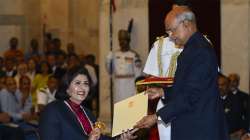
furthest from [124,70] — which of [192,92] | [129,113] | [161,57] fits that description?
[192,92]

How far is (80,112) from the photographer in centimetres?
767

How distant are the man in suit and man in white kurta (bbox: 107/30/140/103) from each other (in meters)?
Answer: 6.78

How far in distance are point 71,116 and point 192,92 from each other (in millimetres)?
981

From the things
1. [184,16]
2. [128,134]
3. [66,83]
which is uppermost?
[184,16]

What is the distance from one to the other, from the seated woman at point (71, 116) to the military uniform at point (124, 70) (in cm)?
665

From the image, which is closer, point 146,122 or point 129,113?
point 146,122

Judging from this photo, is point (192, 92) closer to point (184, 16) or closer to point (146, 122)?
point (146, 122)

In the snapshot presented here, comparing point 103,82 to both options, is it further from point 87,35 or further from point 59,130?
point 59,130

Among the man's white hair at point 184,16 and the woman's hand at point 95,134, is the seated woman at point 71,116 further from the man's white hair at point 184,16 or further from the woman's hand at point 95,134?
the man's white hair at point 184,16

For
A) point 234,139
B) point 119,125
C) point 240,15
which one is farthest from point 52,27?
point 119,125

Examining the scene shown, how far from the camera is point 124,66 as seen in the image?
47.4 ft

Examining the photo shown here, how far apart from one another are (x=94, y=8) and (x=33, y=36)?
71.6 inches

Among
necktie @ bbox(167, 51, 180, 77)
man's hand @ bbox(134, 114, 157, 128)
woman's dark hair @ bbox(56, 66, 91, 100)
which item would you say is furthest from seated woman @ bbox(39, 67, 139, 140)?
necktie @ bbox(167, 51, 180, 77)

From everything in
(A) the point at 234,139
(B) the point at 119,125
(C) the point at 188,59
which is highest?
(C) the point at 188,59
